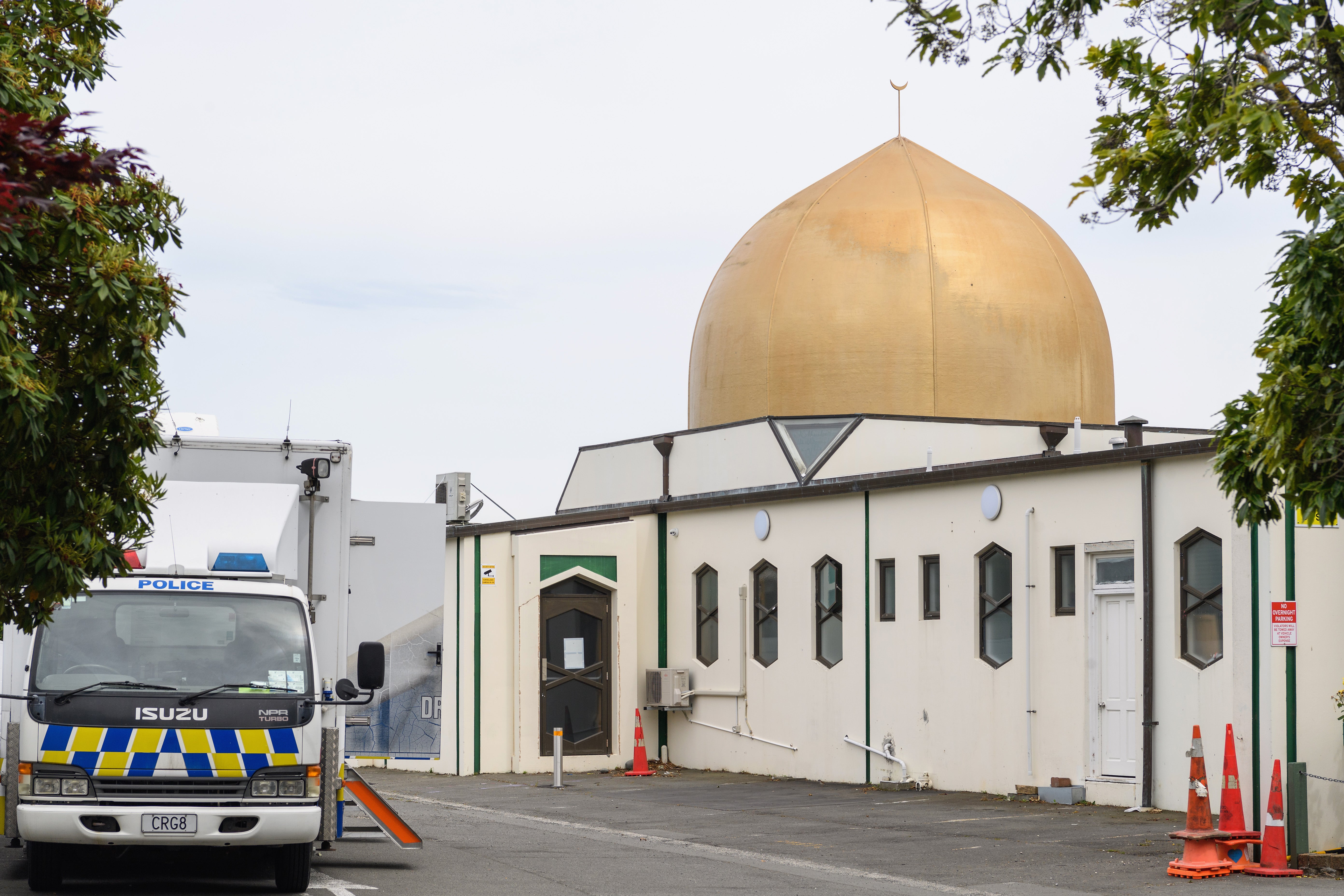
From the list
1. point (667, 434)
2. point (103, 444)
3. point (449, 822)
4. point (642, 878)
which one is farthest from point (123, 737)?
point (667, 434)

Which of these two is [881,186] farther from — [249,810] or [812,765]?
[249,810]

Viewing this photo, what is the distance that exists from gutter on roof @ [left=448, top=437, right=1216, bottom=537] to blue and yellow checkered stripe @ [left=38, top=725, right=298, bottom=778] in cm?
683

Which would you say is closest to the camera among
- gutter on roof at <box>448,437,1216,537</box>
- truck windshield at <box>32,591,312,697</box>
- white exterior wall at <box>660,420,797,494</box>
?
truck windshield at <box>32,591,312,697</box>

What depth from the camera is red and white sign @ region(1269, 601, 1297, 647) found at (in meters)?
13.4

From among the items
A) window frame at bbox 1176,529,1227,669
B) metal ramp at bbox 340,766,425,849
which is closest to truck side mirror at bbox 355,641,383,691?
metal ramp at bbox 340,766,425,849

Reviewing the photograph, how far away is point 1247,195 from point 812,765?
13379 mm

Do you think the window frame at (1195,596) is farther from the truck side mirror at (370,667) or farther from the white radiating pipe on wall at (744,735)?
the truck side mirror at (370,667)

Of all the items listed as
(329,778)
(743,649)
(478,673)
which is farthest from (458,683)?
(329,778)

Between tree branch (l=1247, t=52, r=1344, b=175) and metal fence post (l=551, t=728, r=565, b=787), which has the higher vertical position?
tree branch (l=1247, t=52, r=1344, b=175)

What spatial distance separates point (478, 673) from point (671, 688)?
8.95 ft

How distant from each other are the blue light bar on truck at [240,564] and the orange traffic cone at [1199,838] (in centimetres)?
694

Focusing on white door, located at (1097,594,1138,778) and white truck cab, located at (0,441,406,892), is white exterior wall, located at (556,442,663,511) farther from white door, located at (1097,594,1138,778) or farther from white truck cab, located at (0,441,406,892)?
white truck cab, located at (0,441,406,892)

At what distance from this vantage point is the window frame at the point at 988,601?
1894cm

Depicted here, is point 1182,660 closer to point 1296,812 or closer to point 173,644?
point 1296,812
